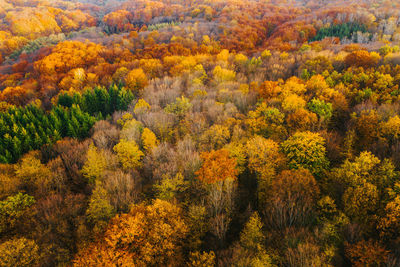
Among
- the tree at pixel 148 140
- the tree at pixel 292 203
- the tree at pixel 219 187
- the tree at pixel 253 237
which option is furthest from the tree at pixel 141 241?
the tree at pixel 148 140

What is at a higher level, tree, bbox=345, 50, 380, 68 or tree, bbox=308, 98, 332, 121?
tree, bbox=345, 50, 380, 68

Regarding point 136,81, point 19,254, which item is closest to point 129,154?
point 19,254

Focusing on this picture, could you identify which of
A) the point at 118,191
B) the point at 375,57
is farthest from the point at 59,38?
the point at 375,57

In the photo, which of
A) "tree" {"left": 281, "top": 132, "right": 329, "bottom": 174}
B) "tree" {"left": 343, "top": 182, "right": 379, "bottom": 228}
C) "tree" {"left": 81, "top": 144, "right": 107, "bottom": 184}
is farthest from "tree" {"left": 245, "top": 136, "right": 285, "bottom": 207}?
"tree" {"left": 81, "top": 144, "right": 107, "bottom": 184}

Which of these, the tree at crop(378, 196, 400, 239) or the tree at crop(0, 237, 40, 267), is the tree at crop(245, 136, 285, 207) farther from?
the tree at crop(0, 237, 40, 267)

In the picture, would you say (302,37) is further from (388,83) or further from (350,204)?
(350,204)

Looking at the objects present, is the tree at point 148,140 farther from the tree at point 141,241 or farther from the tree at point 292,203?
the tree at point 292,203
